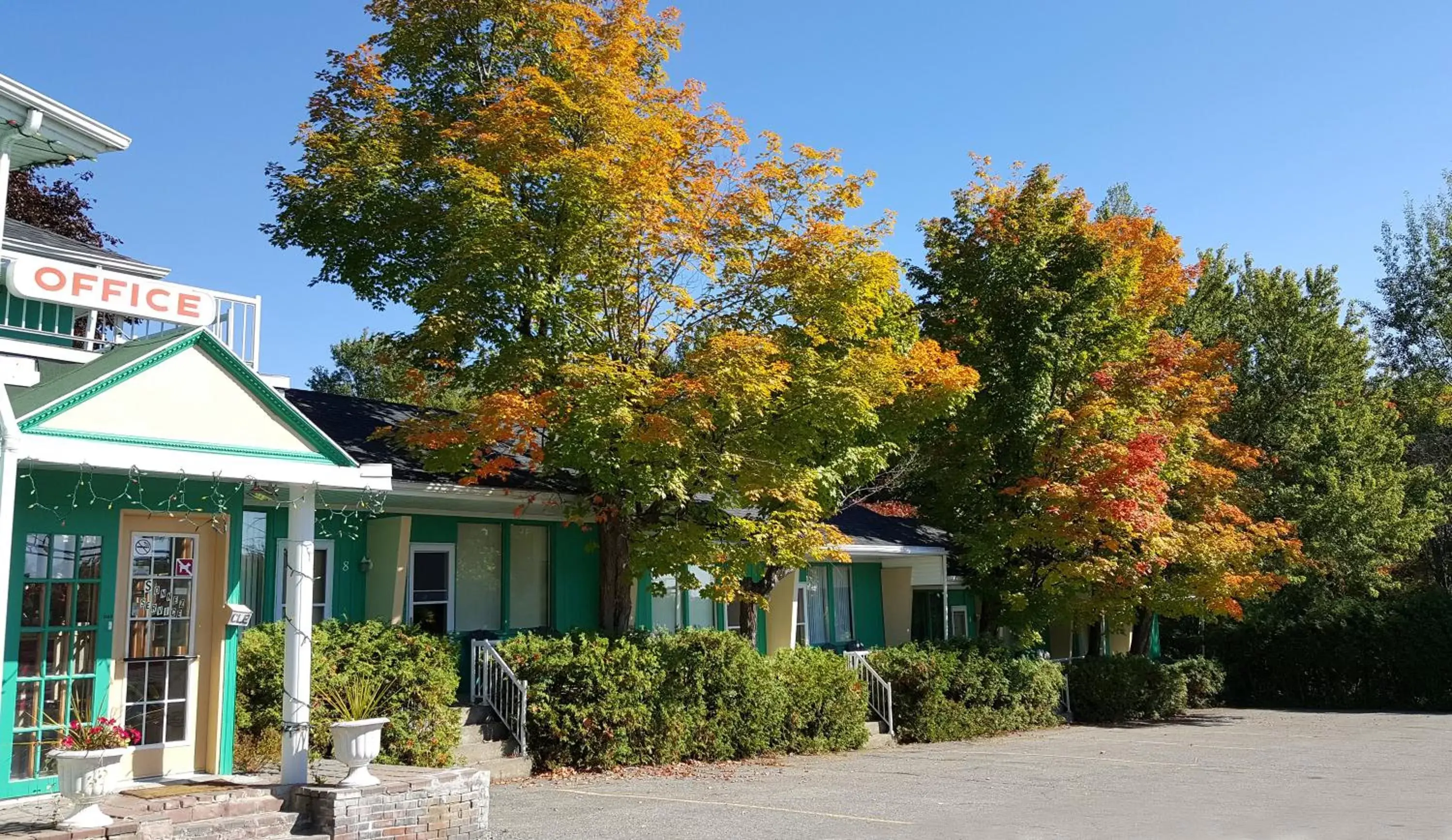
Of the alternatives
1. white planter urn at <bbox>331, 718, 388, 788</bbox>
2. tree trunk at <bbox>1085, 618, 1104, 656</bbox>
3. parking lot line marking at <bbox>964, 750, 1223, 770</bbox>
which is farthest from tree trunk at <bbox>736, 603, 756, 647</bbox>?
tree trunk at <bbox>1085, 618, 1104, 656</bbox>

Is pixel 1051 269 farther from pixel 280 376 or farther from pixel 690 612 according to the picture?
pixel 280 376

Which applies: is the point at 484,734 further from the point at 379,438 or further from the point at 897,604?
the point at 897,604

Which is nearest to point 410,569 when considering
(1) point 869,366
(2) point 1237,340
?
(1) point 869,366

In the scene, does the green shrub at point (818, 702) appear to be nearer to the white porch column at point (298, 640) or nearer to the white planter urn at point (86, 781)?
the white porch column at point (298, 640)

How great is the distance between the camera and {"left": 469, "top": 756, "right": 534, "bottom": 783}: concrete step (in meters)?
13.2

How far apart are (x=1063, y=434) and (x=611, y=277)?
11.0 m

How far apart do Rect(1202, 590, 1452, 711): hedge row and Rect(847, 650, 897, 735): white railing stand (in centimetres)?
1573

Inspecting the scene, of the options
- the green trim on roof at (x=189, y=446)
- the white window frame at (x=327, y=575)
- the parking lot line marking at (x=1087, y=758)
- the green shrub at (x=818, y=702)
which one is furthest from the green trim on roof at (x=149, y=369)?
the parking lot line marking at (x=1087, y=758)

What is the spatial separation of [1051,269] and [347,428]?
13630 millimetres

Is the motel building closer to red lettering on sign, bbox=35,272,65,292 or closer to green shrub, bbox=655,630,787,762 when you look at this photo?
red lettering on sign, bbox=35,272,65,292

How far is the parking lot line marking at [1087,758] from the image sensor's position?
16.1 m

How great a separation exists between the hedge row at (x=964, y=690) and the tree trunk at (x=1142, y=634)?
702 centimetres

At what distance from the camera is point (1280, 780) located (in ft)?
47.5

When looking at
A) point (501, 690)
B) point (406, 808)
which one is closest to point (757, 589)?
point (501, 690)
